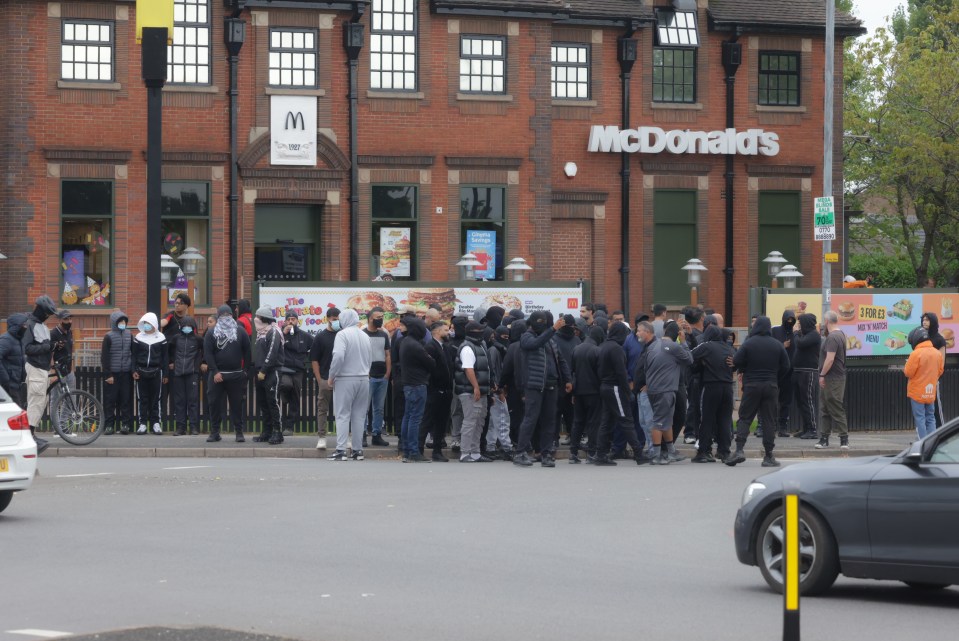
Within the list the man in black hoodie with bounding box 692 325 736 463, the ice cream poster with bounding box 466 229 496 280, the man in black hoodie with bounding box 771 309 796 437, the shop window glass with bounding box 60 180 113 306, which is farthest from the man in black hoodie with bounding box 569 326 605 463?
the shop window glass with bounding box 60 180 113 306

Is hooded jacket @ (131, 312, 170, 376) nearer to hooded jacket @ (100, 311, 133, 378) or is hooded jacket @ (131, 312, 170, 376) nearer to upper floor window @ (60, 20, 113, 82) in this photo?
hooded jacket @ (100, 311, 133, 378)

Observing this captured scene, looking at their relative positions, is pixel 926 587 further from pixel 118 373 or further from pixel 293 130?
pixel 293 130

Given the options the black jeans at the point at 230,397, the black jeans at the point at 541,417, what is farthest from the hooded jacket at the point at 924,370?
the black jeans at the point at 230,397

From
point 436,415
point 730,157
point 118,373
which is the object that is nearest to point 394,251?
point 730,157

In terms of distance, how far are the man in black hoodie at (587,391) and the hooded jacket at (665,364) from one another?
2.36 ft

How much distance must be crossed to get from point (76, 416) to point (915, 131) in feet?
91.9

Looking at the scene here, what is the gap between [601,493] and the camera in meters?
16.3

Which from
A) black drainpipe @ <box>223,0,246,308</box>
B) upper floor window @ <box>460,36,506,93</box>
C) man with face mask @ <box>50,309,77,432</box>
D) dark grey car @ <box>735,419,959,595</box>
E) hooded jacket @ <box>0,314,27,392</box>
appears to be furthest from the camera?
upper floor window @ <box>460,36,506,93</box>

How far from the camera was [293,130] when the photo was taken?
3181cm

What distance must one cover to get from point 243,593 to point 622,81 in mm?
26781

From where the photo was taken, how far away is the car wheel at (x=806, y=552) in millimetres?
10016

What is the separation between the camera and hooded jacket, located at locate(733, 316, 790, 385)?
62.4 ft

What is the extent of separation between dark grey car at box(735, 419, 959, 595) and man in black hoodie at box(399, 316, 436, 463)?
31.6 feet

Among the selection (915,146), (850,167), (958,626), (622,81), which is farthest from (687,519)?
(850,167)
